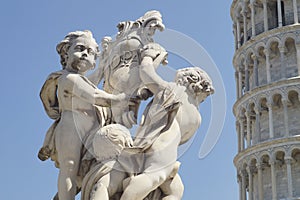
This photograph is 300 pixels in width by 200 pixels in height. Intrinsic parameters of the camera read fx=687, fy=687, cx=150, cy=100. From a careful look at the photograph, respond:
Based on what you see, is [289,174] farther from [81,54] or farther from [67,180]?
[67,180]

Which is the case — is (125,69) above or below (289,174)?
below

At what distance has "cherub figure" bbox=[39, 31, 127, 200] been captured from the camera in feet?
12.6

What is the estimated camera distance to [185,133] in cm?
405

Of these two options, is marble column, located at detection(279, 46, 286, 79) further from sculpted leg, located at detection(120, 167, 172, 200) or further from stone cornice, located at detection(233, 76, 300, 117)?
sculpted leg, located at detection(120, 167, 172, 200)

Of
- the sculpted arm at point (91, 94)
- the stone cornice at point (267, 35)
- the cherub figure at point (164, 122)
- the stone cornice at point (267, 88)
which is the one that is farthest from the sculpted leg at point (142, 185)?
the stone cornice at point (267, 35)

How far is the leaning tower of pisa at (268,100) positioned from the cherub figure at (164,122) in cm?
2408

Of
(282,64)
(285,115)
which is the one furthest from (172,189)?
(282,64)

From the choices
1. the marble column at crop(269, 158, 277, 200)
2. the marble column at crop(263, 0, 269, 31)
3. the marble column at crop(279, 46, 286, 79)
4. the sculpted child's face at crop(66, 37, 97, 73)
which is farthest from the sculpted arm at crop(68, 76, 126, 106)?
the marble column at crop(263, 0, 269, 31)

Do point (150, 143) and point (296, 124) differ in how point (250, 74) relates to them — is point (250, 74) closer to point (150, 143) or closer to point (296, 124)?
point (296, 124)

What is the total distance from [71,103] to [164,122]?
21.5 inches

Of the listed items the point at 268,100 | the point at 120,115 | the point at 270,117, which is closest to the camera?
the point at 120,115

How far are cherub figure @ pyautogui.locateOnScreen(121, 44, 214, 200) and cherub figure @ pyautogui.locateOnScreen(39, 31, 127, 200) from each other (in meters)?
0.22

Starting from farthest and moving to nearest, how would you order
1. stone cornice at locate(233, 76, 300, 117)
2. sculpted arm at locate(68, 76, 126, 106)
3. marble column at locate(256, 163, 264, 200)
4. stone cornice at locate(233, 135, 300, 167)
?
stone cornice at locate(233, 76, 300, 117), marble column at locate(256, 163, 264, 200), stone cornice at locate(233, 135, 300, 167), sculpted arm at locate(68, 76, 126, 106)

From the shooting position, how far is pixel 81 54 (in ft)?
13.3
